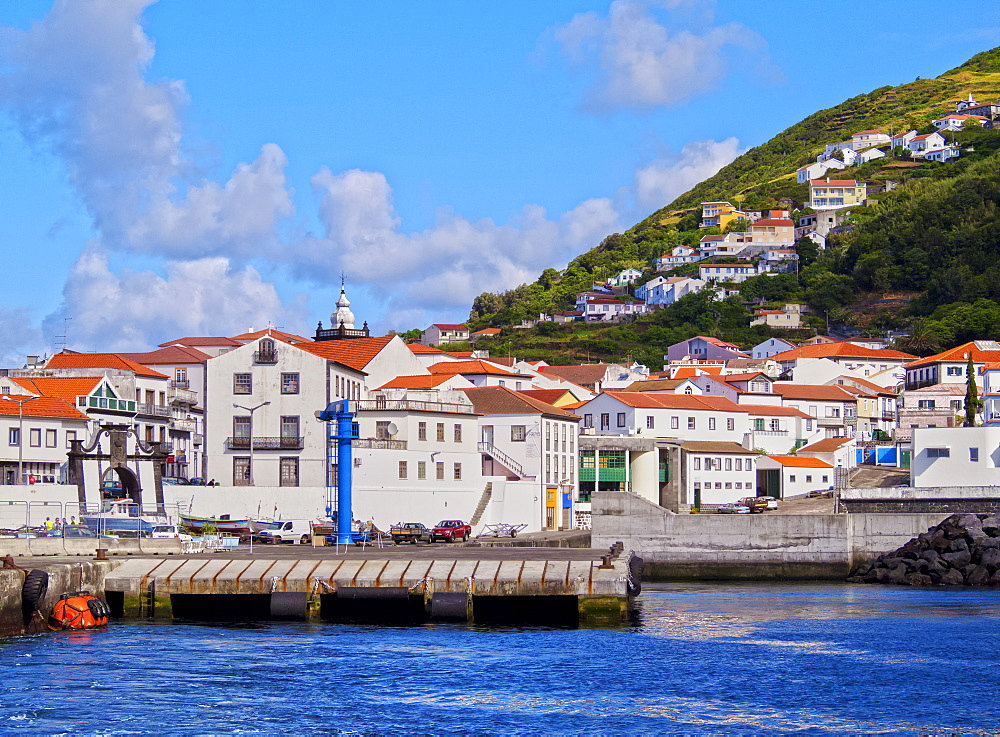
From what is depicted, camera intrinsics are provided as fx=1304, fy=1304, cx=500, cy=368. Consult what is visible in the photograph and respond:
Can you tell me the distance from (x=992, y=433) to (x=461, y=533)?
30.0 metres

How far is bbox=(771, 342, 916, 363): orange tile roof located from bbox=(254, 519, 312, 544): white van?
3318 inches

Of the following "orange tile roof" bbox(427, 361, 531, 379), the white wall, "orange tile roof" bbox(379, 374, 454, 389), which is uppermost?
"orange tile roof" bbox(427, 361, 531, 379)

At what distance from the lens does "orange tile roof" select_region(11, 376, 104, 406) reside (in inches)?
2515

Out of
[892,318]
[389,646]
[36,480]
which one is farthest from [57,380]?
[892,318]

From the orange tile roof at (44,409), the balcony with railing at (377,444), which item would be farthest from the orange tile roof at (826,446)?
the orange tile roof at (44,409)

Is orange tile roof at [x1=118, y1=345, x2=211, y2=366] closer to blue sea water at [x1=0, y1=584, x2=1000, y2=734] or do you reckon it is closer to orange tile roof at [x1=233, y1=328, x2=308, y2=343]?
orange tile roof at [x1=233, y1=328, x2=308, y2=343]

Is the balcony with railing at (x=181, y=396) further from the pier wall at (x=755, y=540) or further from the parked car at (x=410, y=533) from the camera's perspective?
the pier wall at (x=755, y=540)

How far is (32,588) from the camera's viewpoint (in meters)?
32.2

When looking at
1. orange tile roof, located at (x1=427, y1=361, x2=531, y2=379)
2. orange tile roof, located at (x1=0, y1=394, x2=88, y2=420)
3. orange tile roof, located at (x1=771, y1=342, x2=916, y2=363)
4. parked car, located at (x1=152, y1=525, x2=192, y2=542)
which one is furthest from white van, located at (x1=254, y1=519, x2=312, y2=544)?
orange tile roof, located at (x1=771, y1=342, x2=916, y2=363)

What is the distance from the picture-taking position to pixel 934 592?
169 feet

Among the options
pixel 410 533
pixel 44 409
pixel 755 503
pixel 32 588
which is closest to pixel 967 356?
pixel 755 503

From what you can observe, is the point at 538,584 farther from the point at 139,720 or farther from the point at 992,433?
the point at 992,433

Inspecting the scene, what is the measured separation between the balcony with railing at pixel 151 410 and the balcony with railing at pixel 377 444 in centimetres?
1274

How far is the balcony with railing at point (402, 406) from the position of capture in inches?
2584
